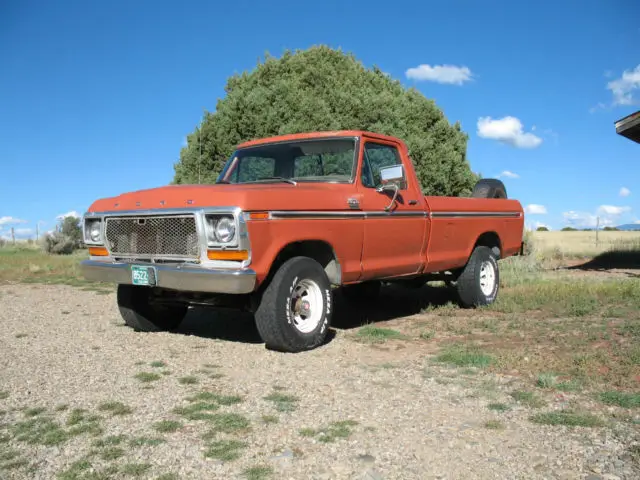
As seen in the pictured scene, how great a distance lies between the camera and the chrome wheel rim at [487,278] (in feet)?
29.7

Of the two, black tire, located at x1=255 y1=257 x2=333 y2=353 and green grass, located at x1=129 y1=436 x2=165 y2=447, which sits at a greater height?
black tire, located at x1=255 y1=257 x2=333 y2=353

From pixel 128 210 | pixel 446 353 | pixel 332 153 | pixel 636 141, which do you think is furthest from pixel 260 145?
pixel 636 141

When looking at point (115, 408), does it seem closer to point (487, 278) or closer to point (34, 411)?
point (34, 411)

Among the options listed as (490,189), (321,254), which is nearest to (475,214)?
(490,189)

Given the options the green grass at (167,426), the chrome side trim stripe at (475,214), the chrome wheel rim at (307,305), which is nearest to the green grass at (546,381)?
the chrome wheel rim at (307,305)

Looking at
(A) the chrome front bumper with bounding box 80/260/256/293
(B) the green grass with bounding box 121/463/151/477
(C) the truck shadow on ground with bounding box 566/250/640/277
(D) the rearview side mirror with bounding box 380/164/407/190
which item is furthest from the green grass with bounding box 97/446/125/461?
(C) the truck shadow on ground with bounding box 566/250/640/277

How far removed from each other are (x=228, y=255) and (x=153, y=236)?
0.99m

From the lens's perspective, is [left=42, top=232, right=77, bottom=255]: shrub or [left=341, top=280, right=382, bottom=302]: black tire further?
[left=42, top=232, right=77, bottom=255]: shrub

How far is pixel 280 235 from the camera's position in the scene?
562cm

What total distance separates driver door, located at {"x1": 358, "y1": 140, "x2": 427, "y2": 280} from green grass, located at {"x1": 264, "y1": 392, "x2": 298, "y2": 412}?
8.19 ft

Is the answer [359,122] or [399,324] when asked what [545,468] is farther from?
[359,122]

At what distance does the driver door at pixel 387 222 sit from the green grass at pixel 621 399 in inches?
114

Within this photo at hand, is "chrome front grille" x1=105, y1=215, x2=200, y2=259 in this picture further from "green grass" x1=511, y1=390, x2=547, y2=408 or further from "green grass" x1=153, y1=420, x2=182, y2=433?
"green grass" x1=511, y1=390, x2=547, y2=408

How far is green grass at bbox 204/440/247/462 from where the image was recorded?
3285 mm
